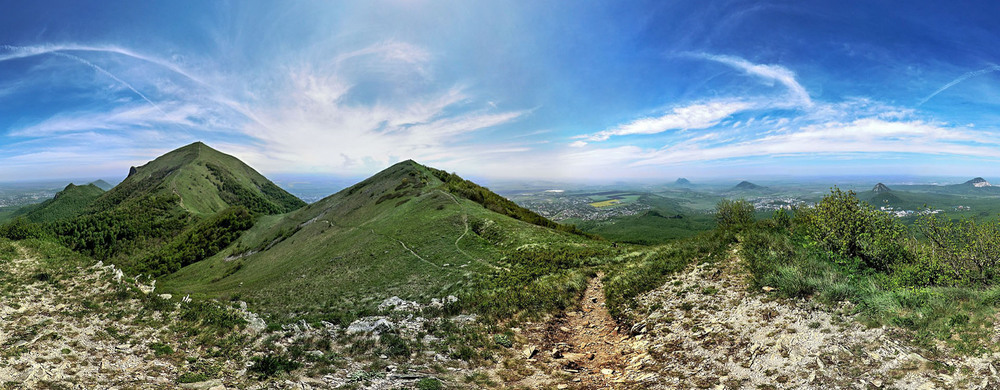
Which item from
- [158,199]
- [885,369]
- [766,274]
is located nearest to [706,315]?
[766,274]

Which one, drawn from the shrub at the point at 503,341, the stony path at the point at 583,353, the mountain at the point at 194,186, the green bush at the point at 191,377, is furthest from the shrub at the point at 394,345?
the mountain at the point at 194,186

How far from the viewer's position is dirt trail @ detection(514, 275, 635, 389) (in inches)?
427

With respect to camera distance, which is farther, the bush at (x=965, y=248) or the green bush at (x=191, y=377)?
the bush at (x=965, y=248)

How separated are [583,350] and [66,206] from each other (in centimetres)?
27527

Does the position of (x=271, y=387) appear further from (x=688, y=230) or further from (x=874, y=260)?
(x=688, y=230)

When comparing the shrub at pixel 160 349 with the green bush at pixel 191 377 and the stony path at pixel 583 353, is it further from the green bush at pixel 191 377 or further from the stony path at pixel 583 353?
the stony path at pixel 583 353

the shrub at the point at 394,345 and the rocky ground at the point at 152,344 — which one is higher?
the rocky ground at the point at 152,344

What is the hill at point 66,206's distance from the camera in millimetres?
155125

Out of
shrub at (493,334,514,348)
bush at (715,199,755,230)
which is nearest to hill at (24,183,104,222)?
shrub at (493,334,514,348)

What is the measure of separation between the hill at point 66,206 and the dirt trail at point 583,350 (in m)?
236

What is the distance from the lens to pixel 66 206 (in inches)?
6570

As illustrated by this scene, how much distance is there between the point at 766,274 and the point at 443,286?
690 inches

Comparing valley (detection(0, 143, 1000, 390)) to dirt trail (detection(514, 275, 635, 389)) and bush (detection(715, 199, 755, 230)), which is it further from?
bush (detection(715, 199, 755, 230))

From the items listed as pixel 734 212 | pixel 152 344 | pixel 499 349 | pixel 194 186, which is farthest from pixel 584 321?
pixel 194 186
